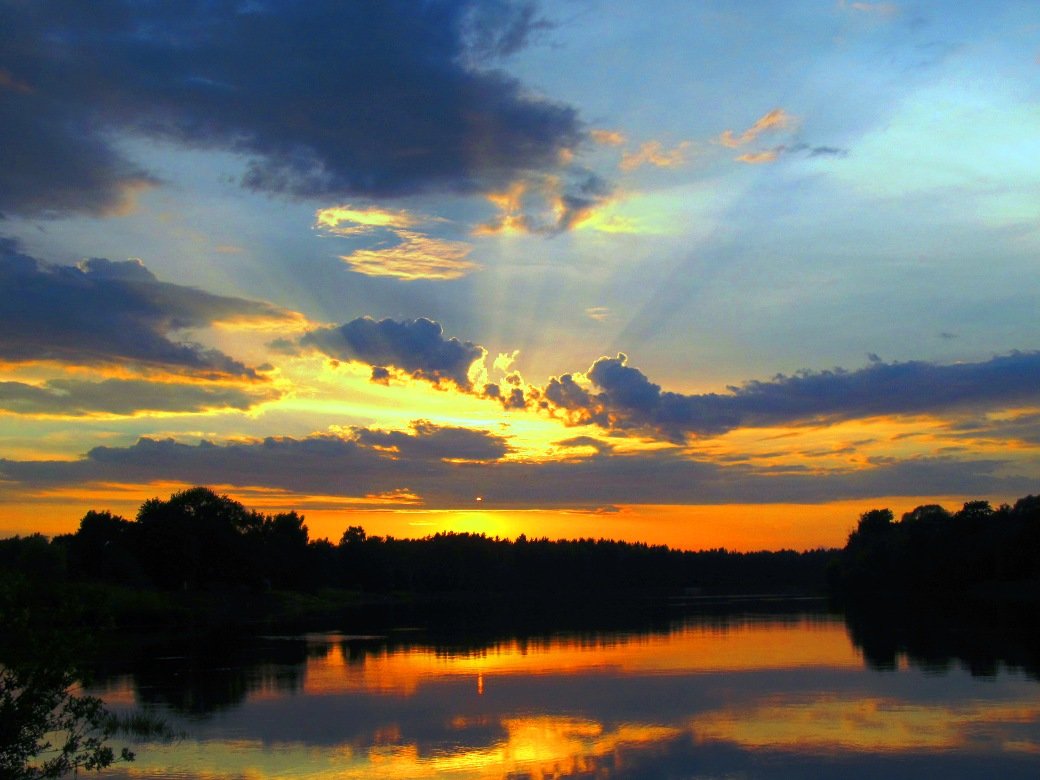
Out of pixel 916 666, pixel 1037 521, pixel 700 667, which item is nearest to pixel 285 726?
pixel 700 667

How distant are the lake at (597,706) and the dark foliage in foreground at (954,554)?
198ft

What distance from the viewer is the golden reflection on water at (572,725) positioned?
68.9ft

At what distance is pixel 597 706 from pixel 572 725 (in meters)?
3.34

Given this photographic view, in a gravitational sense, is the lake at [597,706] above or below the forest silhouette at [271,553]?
below

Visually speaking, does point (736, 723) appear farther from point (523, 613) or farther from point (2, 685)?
point (523, 613)

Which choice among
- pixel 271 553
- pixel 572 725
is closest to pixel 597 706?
pixel 572 725

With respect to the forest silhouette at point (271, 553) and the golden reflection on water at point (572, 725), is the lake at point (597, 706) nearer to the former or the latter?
the golden reflection on water at point (572, 725)

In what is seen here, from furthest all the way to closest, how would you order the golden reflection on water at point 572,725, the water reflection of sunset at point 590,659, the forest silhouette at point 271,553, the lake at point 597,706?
the forest silhouette at point 271,553 → the water reflection of sunset at point 590,659 → the golden reflection on water at point 572,725 → the lake at point 597,706

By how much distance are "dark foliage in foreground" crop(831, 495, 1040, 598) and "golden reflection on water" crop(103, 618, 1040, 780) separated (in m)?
77.1

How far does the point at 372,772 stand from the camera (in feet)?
66.6

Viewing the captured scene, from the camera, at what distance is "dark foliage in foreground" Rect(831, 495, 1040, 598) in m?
107

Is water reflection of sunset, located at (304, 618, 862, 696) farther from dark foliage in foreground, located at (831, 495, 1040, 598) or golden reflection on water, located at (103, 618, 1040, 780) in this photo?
dark foliage in foreground, located at (831, 495, 1040, 598)

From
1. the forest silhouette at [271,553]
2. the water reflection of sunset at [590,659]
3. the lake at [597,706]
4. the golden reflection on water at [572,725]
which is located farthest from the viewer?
the forest silhouette at [271,553]

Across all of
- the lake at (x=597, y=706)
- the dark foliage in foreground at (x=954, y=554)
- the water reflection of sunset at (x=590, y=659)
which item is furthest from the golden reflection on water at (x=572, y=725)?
the dark foliage in foreground at (x=954, y=554)
